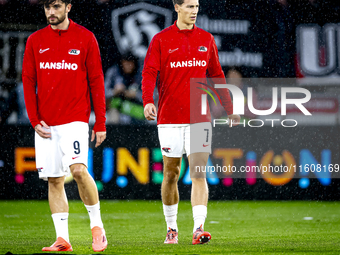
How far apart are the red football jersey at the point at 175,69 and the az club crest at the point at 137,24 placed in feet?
11.4

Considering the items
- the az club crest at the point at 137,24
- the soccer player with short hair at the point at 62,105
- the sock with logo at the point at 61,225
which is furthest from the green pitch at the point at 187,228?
the az club crest at the point at 137,24

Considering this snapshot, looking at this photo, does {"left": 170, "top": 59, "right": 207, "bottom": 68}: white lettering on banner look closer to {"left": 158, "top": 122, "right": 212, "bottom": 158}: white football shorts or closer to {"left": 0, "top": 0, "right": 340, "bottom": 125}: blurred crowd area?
{"left": 158, "top": 122, "right": 212, "bottom": 158}: white football shorts

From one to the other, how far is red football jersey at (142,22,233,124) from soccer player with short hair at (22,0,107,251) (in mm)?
490

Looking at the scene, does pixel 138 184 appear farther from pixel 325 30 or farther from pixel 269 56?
pixel 325 30

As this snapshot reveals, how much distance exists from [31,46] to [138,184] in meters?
4.46

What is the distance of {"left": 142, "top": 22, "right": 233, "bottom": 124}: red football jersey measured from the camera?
4.70 metres

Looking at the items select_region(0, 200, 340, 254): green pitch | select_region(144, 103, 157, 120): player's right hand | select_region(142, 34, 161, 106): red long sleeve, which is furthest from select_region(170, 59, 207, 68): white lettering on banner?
select_region(0, 200, 340, 254): green pitch

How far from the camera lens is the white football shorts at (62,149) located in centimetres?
427

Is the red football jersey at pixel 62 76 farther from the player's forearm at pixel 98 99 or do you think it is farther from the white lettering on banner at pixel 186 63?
the white lettering on banner at pixel 186 63

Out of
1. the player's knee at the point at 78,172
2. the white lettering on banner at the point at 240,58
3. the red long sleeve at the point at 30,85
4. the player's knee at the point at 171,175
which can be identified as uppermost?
the white lettering on banner at the point at 240,58

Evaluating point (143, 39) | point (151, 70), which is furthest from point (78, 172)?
point (143, 39)

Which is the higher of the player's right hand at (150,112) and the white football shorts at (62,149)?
the player's right hand at (150,112)

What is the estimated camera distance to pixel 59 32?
4.46 metres

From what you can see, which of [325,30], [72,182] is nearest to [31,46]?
[72,182]
